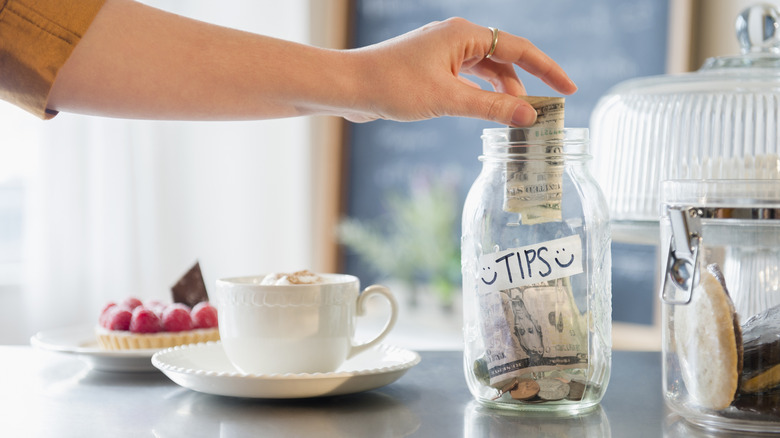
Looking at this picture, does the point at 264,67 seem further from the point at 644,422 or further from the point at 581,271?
the point at 644,422

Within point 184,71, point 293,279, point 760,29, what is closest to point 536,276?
point 293,279

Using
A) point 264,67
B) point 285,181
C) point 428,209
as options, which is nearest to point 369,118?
point 264,67

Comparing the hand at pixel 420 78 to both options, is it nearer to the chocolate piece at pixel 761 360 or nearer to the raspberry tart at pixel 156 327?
the chocolate piece at pixel 761 360

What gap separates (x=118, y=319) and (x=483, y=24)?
5.85ft

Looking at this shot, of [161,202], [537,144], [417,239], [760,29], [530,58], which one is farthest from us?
[417,239]

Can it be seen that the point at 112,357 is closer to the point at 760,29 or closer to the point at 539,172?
the point at 539,172

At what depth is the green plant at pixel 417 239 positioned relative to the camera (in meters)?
2.55

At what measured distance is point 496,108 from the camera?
0.68 meters

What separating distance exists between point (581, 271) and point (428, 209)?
1911mm

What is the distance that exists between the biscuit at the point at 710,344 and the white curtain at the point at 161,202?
6.28 ft

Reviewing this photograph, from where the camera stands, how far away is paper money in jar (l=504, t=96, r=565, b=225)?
2.19 feet

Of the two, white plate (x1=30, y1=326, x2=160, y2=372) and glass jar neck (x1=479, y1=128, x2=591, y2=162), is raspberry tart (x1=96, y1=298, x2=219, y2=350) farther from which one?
glass jar neck (x1=479, y1=128, x2=591, y2=162)

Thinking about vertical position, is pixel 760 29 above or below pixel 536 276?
above

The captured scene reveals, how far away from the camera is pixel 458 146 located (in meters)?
2.67
